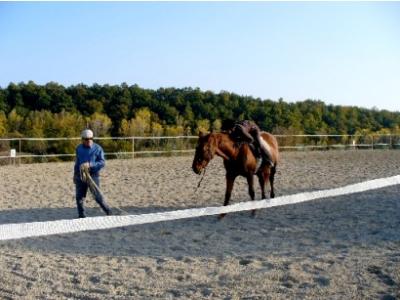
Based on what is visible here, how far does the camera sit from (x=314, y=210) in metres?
8.51

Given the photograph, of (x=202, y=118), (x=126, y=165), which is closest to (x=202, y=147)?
(x=126, y=165)

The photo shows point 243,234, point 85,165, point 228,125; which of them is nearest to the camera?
point 243,234

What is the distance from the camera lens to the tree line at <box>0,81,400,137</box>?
1193 inches

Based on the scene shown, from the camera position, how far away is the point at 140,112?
127 feet

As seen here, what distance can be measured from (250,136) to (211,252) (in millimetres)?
2827

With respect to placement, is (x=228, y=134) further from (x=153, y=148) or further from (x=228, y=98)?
(x=228, y=98)

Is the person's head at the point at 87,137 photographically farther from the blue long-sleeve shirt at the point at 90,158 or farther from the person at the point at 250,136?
the person at the point at 250,136

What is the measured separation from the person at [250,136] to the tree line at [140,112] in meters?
18.8

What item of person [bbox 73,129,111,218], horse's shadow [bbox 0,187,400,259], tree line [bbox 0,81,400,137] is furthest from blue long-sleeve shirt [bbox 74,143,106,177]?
tree line [bbox 0,81,400,137]

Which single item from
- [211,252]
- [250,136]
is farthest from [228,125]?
[211,252]

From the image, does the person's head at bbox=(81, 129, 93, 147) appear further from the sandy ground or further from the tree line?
the tree line

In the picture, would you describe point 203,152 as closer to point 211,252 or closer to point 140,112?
point 211,252

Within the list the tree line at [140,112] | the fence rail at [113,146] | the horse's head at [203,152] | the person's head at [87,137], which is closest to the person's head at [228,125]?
the horse's head at [203,152]

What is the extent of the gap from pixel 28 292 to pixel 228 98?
49620 millimetres
